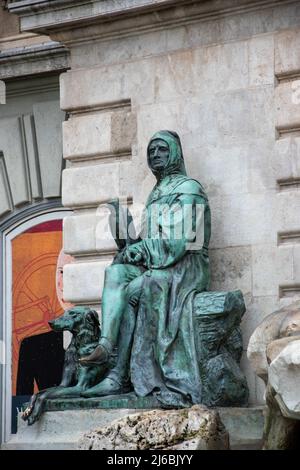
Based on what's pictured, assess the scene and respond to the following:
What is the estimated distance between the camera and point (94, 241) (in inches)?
652

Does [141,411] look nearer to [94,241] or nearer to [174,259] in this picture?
[174,259]

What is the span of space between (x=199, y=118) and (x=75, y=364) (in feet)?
9.07

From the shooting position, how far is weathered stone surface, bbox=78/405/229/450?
41.8 ft

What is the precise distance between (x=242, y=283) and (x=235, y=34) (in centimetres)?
247

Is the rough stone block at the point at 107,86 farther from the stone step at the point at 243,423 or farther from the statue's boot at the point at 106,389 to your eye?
the stone step at the point at 243,423

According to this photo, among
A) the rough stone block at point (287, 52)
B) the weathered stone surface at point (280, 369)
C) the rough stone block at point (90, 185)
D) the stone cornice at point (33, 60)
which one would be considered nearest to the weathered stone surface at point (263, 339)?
the weathered stone surface at point (280, 369)

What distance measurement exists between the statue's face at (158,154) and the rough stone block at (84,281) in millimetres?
1455

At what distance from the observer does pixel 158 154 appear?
50.6 feet

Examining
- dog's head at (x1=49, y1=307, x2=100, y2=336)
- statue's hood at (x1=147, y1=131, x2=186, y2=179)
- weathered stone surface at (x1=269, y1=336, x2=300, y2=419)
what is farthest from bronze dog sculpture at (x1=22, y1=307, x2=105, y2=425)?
weathered stone surface at (x1=269, y1=336, x2=300, y2=419)

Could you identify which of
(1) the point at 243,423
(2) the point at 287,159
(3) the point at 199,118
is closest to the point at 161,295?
(1) the point at 243,423

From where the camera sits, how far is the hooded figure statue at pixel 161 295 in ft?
48.1

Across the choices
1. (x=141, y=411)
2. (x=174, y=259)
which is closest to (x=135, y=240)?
(x=174, y=259)

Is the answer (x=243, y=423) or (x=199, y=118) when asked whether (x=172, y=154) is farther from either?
(x=243, y=423)

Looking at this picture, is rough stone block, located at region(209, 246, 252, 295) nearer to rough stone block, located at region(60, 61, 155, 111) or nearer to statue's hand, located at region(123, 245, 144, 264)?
statue's hand, located at region(123, 245, 144, 264)
